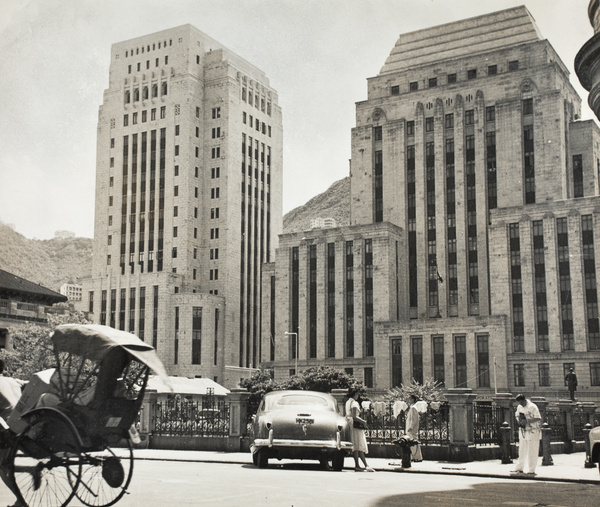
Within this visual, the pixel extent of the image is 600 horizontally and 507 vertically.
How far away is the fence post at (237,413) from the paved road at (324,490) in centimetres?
833

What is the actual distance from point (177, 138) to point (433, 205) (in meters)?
38.4

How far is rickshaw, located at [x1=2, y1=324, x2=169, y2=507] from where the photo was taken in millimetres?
10625

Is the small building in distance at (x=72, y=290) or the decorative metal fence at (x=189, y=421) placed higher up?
the small building in distance at (x=72, y=290)

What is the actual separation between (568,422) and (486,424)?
20.9 feet

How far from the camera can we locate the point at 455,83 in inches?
3706

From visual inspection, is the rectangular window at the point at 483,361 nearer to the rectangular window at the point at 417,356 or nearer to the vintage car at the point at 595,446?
the rectangular window at the point at 417,356

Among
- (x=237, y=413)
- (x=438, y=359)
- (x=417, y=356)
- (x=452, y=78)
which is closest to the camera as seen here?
(x=237, y=413)

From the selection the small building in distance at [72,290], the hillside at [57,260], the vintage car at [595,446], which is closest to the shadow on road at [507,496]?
the vintage car at [595,446]

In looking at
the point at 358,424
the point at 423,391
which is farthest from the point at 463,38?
the point at 358,424

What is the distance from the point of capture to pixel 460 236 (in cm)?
9125

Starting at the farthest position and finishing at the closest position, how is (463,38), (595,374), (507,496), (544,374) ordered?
1. (463,38)
2. (544,374)
3. (595,374)
4. (507,496)

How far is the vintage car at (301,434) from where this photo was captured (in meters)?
18.8

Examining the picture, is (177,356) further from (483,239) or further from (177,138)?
(483,239)

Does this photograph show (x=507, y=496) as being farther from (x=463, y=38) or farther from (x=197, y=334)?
(x=197, y=334)
